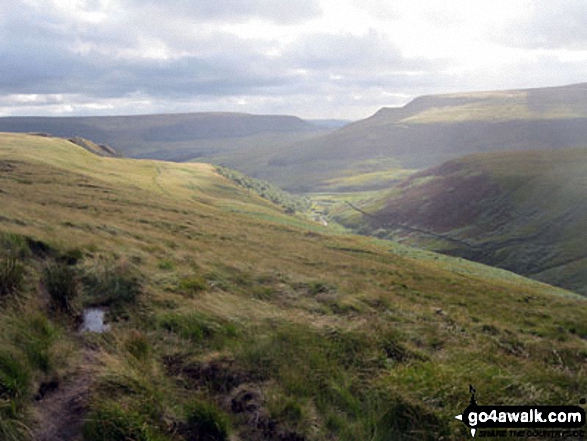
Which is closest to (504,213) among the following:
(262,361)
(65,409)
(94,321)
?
(262,361)

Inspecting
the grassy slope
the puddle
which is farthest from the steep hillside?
the puddle

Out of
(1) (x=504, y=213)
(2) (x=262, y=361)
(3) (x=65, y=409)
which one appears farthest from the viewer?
(1) (x=504, y=213)

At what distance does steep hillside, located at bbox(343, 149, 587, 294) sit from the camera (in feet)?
231

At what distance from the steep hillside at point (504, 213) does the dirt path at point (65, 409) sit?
61.0 m

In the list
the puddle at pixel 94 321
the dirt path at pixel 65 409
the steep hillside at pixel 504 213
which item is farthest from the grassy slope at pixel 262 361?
the steep hillside at pixel 504 213

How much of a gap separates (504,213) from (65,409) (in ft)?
310

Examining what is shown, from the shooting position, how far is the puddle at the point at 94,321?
8.54 meters

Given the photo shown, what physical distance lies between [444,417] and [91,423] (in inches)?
184

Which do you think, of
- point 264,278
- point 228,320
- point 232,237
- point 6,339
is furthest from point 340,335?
point 232,237

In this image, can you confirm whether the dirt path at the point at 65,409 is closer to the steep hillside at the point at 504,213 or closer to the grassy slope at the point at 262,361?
the grassy slope at the point at 262,361

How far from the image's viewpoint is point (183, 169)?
10575 cm

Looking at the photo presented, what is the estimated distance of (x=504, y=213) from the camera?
89.8 metres

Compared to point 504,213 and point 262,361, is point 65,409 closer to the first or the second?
point 262,361

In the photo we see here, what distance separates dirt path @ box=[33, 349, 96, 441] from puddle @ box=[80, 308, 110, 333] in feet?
6.02
